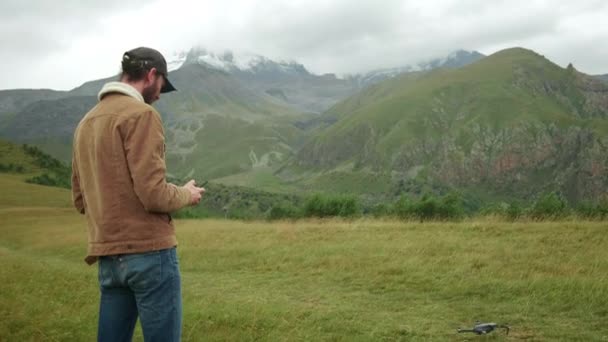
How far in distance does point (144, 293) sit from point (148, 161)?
1.17 m

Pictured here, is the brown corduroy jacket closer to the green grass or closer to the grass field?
the grass field

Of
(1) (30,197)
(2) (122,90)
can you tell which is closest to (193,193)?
(2) (122,90)

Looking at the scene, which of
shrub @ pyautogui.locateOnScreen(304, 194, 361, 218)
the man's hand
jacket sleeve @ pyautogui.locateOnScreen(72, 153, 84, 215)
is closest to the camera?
the man's hand

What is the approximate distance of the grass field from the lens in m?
8.78

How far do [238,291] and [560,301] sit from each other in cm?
745

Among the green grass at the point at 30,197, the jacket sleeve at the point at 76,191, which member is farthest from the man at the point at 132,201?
the green grass at the point at 30,197

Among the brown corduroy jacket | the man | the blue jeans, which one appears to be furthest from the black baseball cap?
the blue jeans

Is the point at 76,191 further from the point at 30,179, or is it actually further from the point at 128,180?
the point at 30,179

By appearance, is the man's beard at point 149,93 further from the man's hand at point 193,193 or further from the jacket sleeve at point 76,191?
the jacket sleeve at point 76,191

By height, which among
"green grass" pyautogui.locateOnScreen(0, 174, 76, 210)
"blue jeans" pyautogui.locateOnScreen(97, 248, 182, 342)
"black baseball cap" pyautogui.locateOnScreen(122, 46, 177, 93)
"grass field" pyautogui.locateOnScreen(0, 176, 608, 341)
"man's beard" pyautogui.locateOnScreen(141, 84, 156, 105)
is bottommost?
"green grass" pyautogui.locateOnScreen(0, 174, 76, 210)

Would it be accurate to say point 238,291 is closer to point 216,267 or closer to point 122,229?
point 216,267

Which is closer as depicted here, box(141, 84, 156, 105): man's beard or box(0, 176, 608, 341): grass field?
box(141, 84, 156, 105): man's beard

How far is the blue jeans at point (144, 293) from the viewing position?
4.48 meters

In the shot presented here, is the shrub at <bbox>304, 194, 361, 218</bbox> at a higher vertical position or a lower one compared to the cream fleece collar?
lower
